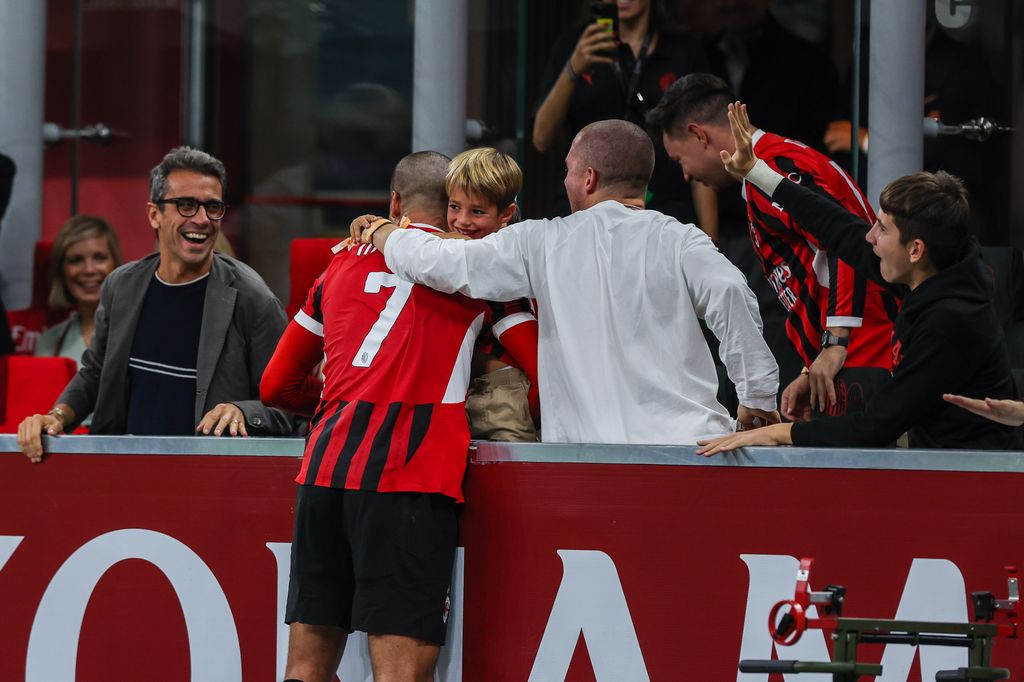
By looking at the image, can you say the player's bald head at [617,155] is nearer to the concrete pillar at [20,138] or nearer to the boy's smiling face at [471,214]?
the boy's smiling face at [471,214]

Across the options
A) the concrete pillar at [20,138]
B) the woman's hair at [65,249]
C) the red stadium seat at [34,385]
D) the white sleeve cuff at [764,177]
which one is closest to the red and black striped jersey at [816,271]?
the white sleeve cuff at [764,177]

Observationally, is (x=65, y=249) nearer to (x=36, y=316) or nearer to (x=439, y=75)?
(x=36, y=316)

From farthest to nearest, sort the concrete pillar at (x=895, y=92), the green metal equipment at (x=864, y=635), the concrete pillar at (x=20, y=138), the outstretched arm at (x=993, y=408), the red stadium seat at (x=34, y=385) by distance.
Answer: the concrete pillar at (x=20, y=138), the concrete pillar at (x=895, y=92), the red stadium seat at (x=34, y=385), the outstretched arm at (x=993, y=408), the green metal equipment at (x=864, y=635)

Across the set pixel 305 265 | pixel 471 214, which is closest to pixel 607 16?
pixel 305 265

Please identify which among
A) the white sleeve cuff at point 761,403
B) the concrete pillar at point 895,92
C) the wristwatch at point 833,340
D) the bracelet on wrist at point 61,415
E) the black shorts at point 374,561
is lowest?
the black shorts at point 374,561

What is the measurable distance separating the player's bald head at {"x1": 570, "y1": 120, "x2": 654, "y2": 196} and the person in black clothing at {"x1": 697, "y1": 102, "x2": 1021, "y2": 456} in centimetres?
65

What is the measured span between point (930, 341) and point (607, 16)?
260 centimetres

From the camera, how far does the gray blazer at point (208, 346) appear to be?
4336mm

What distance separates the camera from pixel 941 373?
3.30m

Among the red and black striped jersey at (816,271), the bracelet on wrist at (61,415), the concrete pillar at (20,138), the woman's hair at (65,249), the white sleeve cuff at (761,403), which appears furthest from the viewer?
the concrete pillar at (20,138)

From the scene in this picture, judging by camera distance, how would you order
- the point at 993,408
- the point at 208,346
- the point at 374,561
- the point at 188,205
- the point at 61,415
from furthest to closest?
the point at 188,205 → the point at 208,346 → the point at 61,415 → the point at 374,561 → the point at 993,408

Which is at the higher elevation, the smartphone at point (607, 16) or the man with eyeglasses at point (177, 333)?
the smartphone at point (607, 16)

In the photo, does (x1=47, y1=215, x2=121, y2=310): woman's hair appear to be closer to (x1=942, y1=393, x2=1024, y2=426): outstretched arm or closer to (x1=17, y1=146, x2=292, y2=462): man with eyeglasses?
(x1=17, y1=146, x2=292, y2=462): man with eyeglasses

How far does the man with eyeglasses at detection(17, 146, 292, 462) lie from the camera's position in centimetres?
435
